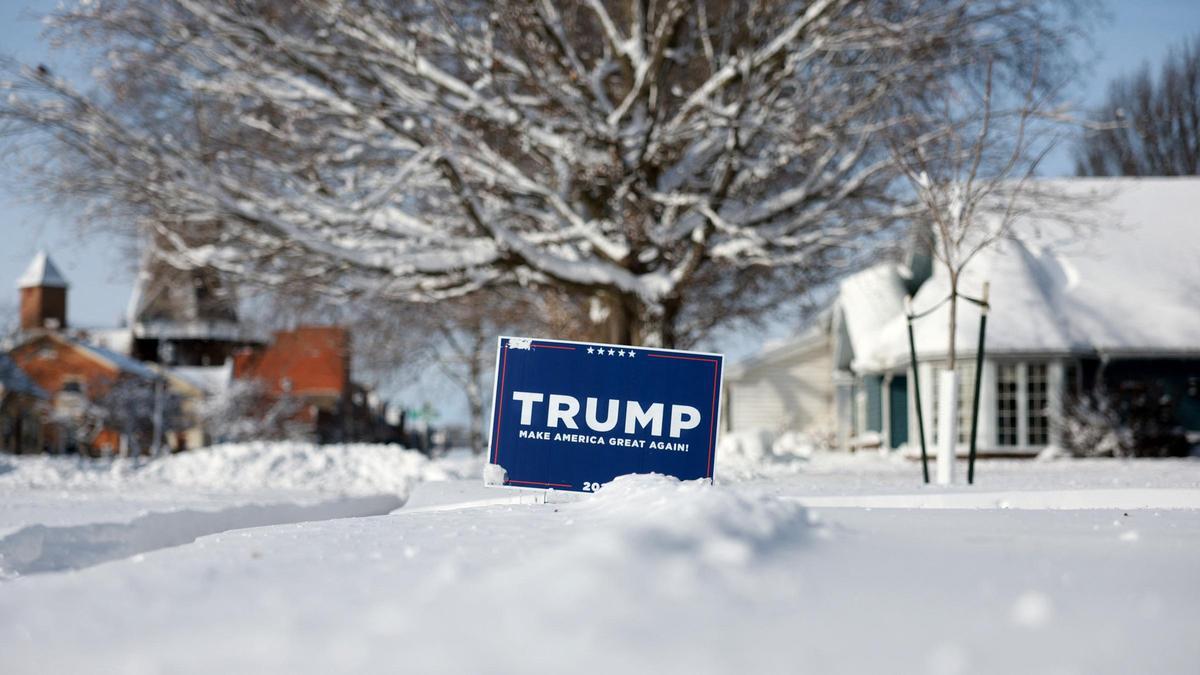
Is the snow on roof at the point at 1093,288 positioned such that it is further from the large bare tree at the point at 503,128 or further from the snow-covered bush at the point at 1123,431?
the large bare tree at the point at 503,128

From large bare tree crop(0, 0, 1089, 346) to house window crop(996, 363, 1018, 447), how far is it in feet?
27.4

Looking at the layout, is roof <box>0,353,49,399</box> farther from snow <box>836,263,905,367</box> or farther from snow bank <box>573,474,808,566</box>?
snow bank <box>573,474,808,566</box>

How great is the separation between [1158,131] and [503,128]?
1348 inches

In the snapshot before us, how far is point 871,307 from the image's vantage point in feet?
95.2

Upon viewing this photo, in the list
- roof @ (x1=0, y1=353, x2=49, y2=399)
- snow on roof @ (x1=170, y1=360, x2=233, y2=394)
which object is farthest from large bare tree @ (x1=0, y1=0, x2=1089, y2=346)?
snow on roof @ (x1=170, y1=360, x2=233, y2=394)

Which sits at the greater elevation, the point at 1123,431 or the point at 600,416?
the point at 1123,431

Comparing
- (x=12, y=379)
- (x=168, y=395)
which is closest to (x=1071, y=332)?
(x=12, y=379)

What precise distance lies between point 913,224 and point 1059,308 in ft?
30.5

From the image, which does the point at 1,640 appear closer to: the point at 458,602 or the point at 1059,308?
the point at 458,602

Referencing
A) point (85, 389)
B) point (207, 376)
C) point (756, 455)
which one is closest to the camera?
point (756, 455)

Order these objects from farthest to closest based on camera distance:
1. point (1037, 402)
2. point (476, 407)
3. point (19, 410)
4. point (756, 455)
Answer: point (19, 410)
point (476, 407)
point (1037, 402)
point (756, 455)

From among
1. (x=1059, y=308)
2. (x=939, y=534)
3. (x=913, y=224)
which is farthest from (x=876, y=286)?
(x=939, y=534)

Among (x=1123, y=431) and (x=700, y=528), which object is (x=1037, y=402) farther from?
(x=700, y=528)

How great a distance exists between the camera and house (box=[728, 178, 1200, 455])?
22797 millimetres
